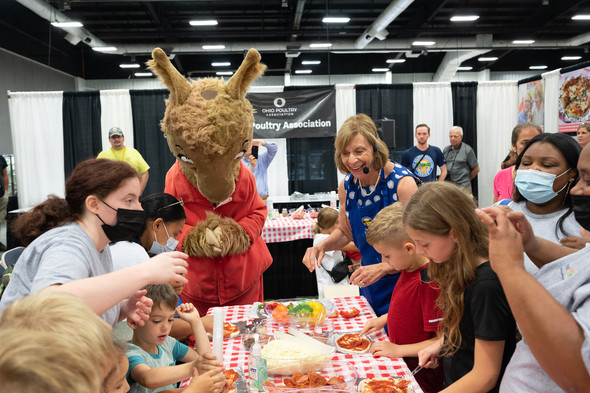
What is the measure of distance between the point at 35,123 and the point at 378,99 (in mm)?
6849

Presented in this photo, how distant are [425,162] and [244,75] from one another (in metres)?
5.67

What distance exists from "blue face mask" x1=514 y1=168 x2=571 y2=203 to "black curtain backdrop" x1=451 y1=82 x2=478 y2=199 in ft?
24.4

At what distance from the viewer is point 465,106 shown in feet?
29.7

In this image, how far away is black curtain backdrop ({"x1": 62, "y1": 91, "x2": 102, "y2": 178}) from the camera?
8562 mm

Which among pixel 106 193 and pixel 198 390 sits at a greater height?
pixel 106 193

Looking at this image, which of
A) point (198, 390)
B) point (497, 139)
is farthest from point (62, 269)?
point (497, 139)

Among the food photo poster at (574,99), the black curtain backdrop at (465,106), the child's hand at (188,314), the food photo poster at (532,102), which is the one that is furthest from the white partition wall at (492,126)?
the child's hand at (188,314)

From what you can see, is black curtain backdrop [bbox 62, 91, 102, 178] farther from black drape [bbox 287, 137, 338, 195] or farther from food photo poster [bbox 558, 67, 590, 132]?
food photo poster [bbox 558, 67, 590, 132]

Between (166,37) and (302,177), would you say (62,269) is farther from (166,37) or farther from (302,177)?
(166,37)

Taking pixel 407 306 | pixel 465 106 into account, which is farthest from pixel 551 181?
pixel 465 106

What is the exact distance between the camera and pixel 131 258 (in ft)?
7.57

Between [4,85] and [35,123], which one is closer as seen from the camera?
[35,123]

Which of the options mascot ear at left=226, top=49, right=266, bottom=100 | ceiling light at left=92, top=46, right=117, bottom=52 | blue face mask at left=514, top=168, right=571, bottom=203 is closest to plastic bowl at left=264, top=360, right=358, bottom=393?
blue face mask at left=514, top=168, right=571, bottom=203

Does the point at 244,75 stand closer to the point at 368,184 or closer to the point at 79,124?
A: the point at 368,184
